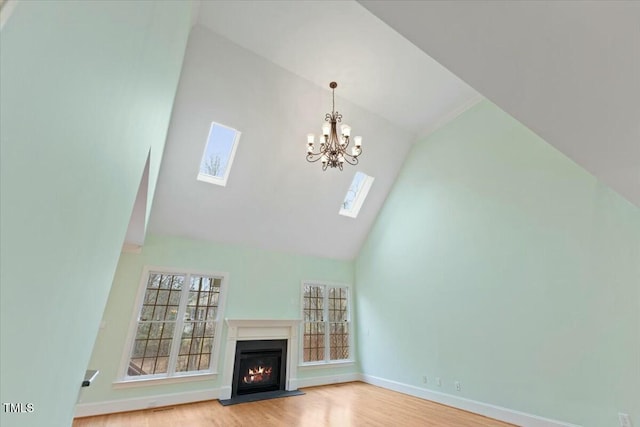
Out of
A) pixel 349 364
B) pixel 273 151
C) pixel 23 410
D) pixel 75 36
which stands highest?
pixel 273 151

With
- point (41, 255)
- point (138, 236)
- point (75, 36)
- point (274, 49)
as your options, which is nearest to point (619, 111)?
point (75, 36)

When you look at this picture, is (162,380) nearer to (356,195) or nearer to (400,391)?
(400,391)

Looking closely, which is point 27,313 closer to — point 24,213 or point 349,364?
point 24,213

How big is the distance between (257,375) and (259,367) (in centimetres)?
14

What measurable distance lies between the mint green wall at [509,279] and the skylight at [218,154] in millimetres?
3743

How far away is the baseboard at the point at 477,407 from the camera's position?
3.53 metres

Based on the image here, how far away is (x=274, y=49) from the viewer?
409 centimetres

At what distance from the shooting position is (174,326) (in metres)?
4.90

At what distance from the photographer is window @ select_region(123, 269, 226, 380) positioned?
15.0ft

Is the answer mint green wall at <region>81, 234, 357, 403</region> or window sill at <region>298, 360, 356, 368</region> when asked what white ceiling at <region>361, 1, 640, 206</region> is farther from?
window sill at <region>298, 360, 356, 368</region>

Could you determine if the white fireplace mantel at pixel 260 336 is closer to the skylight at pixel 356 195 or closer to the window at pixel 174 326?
the window at pixel 174 326

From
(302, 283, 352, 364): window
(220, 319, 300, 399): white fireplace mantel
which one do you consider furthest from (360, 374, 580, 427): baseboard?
(220, 319, 300, 399): white fireplace mantel

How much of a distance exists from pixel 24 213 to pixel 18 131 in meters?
0.12

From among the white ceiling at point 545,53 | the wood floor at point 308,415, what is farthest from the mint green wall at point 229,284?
the white ceiling at point 545,53
